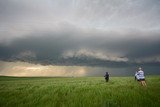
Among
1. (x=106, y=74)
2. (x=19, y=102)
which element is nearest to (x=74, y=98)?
(x=19, y=102)

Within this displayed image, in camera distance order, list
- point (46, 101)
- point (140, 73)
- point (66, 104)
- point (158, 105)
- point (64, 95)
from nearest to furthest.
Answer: point (158, 105) → point (66, 104) → point (46, 101) → point (64, 95) → point (140, 73)

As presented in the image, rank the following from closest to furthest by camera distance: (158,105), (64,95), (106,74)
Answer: (158,105), (64,95), (106,74)

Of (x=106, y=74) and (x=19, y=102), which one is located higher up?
(x=106, y=74)

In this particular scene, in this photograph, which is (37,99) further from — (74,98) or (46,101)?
(74,98)

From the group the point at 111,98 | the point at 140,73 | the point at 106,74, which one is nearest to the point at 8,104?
the point at 111,98

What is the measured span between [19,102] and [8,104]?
39.0 inches

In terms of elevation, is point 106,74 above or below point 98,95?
above

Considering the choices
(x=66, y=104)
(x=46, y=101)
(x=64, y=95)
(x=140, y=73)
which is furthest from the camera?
(x=140, y=73)

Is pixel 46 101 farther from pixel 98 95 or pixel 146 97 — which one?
pixel 146 97

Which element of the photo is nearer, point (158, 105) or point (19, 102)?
point (158, 105)

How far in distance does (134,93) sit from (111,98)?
2797 mm

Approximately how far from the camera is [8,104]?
2005cm

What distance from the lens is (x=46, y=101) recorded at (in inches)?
802

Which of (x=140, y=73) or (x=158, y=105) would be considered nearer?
(x=158, y=105)
